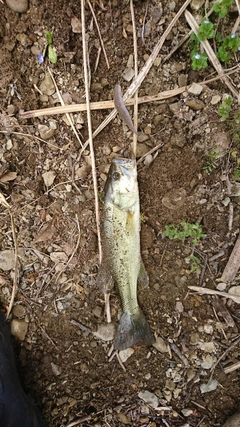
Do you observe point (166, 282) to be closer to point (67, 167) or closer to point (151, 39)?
point (67, 167)

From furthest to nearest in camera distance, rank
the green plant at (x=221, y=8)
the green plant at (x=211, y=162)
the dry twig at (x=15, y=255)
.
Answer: the dry twig at (x=15, y=255)
the green plant at (x=211, y=162)
the green plant at (x=221, y=8)

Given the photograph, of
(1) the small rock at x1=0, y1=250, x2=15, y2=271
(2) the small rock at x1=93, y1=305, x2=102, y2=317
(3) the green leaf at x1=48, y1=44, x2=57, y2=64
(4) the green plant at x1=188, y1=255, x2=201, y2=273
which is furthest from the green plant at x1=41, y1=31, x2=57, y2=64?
(2) the small rock at x1=93, y1=305, x2=102, y2=317

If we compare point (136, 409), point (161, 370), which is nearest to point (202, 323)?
point (161, 370)

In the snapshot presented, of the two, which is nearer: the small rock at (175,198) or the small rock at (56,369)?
the small rock at (175,198)

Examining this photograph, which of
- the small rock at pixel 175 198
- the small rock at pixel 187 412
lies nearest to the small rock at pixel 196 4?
the small rock at pixel 175 198

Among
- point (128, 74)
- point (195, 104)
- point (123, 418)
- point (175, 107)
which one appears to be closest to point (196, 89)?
point (195, 104)

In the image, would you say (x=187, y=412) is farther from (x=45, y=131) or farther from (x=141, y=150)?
(x=45, y=131)

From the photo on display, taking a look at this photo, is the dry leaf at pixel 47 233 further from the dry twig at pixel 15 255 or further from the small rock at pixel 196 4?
the small rock at pixel 196 4
